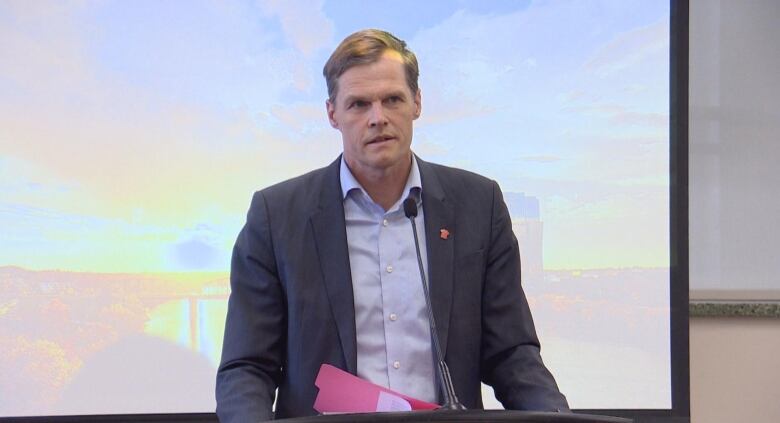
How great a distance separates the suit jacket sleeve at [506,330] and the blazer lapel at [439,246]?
0.35ft

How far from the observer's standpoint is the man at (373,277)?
1650 mm

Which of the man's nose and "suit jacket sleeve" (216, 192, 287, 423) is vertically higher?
the man's nose

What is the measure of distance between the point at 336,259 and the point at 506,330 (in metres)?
0.39

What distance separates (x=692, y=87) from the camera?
3.17 m

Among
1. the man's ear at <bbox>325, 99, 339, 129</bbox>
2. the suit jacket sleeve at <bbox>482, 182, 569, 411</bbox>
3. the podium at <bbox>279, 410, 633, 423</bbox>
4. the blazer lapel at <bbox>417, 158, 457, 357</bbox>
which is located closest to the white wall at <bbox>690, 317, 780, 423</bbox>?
the suit jacket sleeve at <bbox>482, 182, 569, 411</bbox>

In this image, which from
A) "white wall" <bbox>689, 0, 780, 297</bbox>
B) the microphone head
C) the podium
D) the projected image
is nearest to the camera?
the podium

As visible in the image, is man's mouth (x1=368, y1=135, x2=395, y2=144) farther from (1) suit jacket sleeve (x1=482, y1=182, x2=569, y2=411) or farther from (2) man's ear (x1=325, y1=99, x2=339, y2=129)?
(1) suit jacket sleeve (x1=482, y1=182, x2=569, y2=411)

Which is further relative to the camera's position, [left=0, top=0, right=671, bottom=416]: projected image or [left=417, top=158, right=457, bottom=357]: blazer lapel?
[left=0, top=0, right=671, bottom=416]: projected image

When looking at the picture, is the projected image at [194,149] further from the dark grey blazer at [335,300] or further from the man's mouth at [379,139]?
the man's mouth at [379,139]

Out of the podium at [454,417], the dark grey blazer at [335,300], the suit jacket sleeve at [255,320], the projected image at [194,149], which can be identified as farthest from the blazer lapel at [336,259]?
the projected image at [194,149]

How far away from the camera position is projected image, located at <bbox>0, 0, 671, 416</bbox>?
292 cm

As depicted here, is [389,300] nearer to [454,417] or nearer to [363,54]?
[363,54]

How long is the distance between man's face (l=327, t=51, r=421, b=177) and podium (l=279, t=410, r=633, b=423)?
0.74 metres

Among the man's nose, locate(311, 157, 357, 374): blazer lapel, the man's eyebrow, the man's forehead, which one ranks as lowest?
locate(311, 157, 357, 374): blazer lapel
